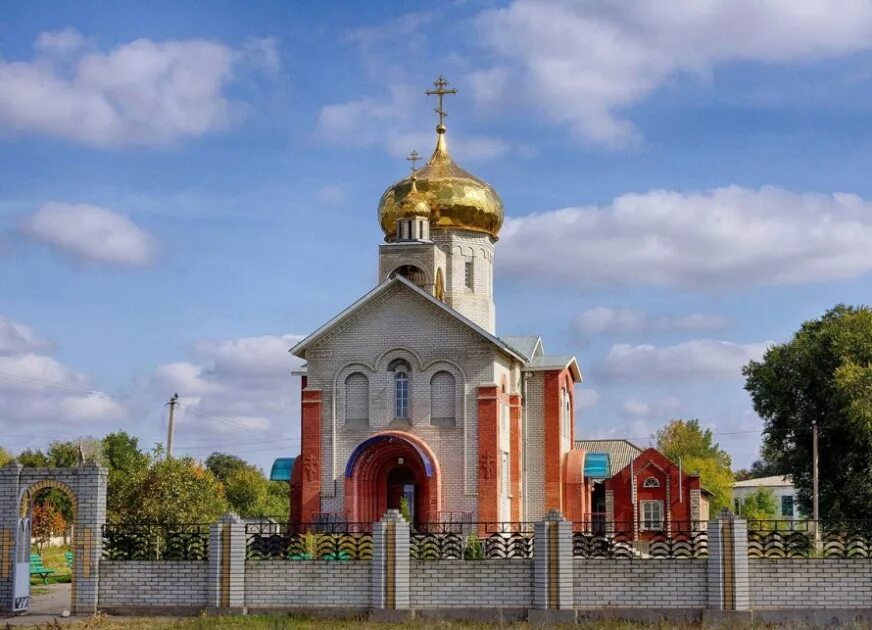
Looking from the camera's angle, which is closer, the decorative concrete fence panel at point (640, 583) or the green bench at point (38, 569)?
the decorative concrete fence panel at point (640, 583)

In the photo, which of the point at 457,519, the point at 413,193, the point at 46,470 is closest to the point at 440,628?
the point at 46,470

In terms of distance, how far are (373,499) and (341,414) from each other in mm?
2307

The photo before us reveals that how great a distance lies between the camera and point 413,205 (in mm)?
35594

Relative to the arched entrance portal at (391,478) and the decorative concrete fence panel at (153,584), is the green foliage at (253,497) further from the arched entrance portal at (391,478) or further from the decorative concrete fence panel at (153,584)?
the decorative concrete fence panel at (153,584)

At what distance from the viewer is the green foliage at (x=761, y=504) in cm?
7556

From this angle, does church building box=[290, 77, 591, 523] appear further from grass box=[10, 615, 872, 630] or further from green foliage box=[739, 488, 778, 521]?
green foliage box=[739, 488, 778, 521]

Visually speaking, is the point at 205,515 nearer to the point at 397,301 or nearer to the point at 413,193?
the point at 397,301

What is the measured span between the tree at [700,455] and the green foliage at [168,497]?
37455 millimetres

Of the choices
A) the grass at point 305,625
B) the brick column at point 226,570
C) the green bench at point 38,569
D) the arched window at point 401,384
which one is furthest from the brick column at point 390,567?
the arched window at point 401,384

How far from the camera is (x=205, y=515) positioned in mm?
32969

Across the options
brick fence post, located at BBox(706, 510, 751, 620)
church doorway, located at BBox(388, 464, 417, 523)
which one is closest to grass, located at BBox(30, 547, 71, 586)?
church doorway, located at BBox(388, 464, 417, 523)

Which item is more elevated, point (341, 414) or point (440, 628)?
point (341, 414)

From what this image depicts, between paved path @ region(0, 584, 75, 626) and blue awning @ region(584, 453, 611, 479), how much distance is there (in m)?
15.8

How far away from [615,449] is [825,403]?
16.5 m
